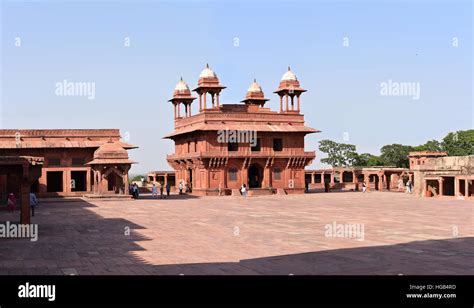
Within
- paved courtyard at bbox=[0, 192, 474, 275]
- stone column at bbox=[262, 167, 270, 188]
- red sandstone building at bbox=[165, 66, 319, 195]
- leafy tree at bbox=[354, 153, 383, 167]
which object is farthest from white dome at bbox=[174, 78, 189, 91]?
leafy tree at bbox=[354, 153, 383, 167]

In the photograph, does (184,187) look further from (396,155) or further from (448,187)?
(396,155)

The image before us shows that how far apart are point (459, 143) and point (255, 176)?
179ft

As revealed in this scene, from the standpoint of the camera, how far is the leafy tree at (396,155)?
102m

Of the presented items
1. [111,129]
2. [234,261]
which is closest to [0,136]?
[111,129]

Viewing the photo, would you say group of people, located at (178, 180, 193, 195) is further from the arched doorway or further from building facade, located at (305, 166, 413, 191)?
building facade, located at (305, 166, 413, 191)

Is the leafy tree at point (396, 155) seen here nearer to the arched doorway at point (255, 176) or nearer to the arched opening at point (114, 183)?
the arched doorway at point (255, 176)

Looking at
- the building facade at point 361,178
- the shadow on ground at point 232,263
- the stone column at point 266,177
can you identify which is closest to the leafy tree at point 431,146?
the building facade at point 361,178

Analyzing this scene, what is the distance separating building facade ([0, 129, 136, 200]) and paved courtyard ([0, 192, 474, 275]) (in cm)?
1805

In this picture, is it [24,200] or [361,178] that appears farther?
[361,178]

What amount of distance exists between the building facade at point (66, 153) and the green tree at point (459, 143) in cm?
6445

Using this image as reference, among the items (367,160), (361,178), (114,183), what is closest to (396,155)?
(367,160)

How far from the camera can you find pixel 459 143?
96.1m

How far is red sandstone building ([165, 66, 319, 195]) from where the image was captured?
161 ft
